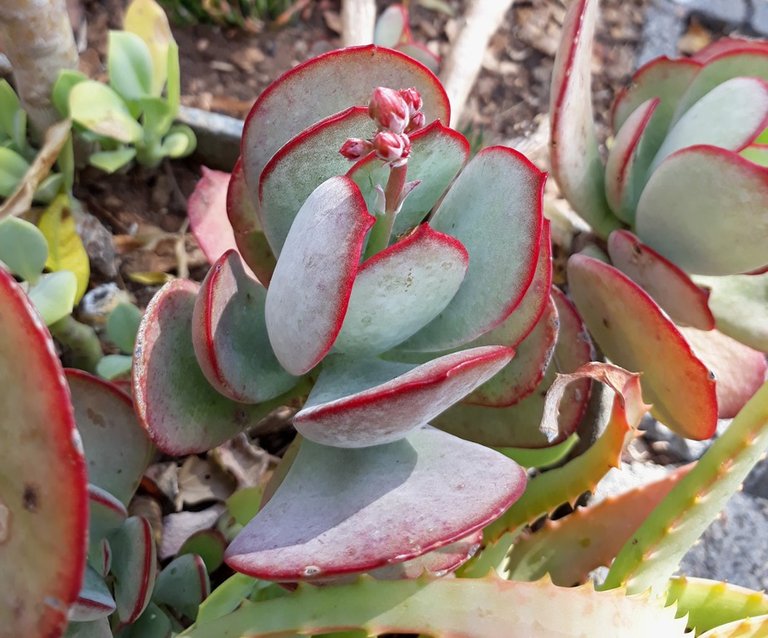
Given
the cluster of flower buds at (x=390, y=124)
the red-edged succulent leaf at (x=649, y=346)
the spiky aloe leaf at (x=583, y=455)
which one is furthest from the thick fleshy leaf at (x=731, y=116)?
the cluster of flower buds at (x=390, y=124)

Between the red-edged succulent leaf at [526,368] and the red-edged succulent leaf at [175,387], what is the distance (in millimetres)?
202

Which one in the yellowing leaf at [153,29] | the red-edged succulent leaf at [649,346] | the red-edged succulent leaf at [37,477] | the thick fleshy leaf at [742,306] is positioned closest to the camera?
the red-edged succulent leaf at [37,477]

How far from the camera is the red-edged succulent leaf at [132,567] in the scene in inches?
19.7

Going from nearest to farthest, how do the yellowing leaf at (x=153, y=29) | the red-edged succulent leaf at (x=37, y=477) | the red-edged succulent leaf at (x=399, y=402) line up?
the red-edged succulent leaf at (x=37, y=477) → the red-edged succulent leaf at (x=399, y=402) → the yellowing leaf at (x=153, y=29)

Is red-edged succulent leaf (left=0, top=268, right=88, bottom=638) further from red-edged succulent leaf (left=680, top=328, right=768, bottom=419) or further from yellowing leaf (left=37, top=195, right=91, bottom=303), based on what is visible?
red-edged succulent leaf (left=680, top=328, right=768, bottom=419)

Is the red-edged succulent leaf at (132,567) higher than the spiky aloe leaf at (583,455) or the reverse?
the reverse

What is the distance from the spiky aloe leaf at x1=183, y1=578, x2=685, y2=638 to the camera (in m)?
0.49

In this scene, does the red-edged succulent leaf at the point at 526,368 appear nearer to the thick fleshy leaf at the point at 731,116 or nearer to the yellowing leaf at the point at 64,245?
the thick fleshy leaf at the point at 731,116

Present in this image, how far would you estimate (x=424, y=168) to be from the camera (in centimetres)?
55

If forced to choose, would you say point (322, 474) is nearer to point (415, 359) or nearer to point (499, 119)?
point (415, 359)

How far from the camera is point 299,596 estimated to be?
510 millimetres

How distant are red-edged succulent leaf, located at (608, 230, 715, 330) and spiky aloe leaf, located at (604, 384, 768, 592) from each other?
119mm

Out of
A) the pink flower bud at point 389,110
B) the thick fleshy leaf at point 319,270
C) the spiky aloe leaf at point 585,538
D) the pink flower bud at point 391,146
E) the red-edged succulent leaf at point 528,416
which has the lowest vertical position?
the spiky aloe leaf at point 585,538

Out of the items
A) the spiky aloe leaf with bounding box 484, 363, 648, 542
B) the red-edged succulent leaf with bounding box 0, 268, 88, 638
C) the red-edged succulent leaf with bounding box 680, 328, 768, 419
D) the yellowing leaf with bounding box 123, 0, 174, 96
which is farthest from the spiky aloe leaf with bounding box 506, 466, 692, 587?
the yellowing leaf with bounding box 123, 0, 174, 96
